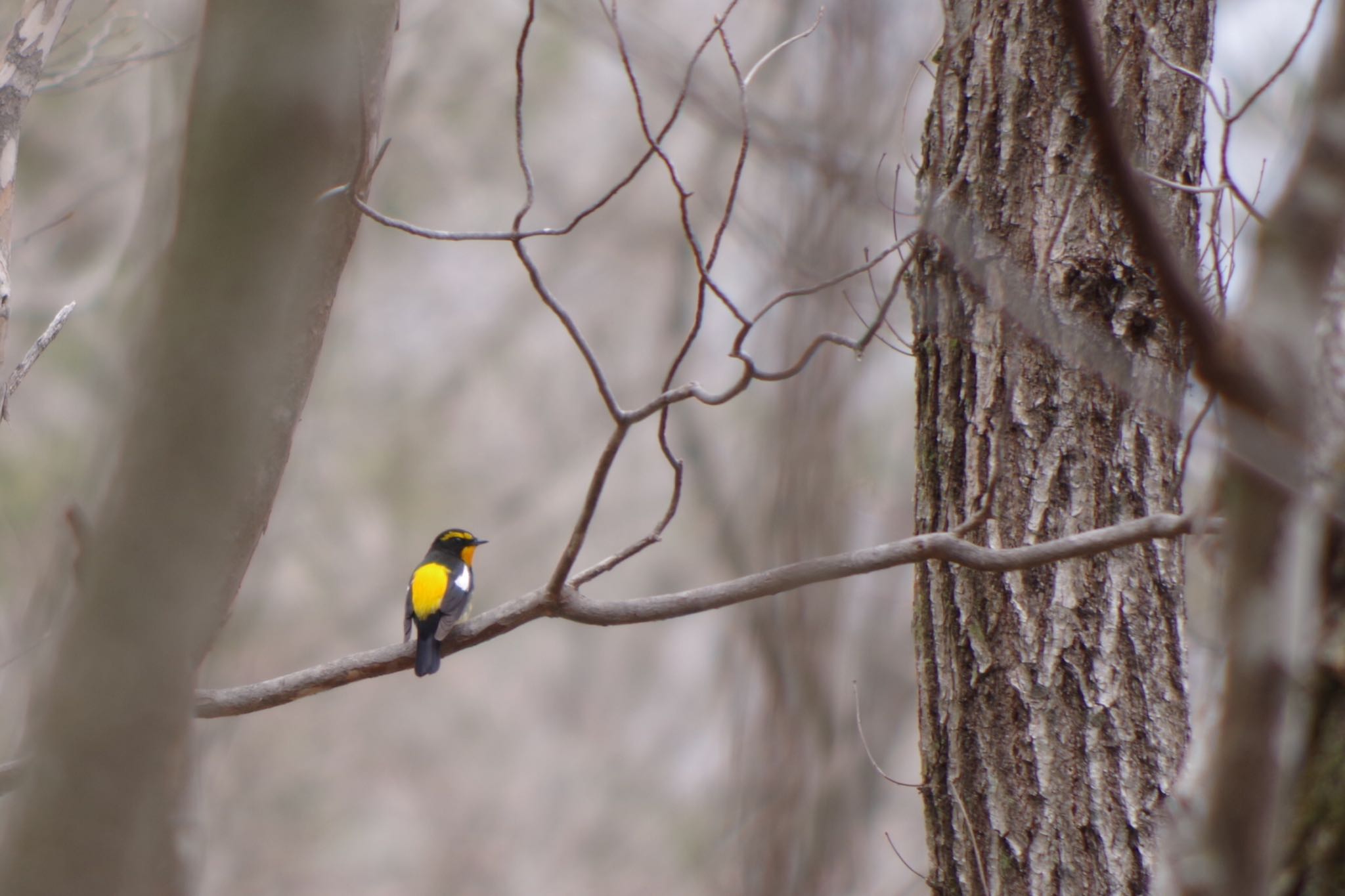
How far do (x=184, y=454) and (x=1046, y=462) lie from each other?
2329mm

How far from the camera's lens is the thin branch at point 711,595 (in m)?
2.38

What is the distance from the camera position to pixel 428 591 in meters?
5.08

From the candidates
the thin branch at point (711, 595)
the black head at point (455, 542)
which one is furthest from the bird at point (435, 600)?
the thin branch at point (711, 595)

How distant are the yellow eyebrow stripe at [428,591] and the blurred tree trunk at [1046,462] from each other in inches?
101

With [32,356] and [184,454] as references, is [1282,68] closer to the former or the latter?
[184,454]

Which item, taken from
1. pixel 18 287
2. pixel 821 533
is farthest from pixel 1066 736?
pixel 18 287

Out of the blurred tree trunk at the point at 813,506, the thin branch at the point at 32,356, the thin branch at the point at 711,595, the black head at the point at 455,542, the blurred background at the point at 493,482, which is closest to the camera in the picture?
the thin branch at the point at 711,595

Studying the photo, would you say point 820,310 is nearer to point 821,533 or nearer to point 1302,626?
point 821,533

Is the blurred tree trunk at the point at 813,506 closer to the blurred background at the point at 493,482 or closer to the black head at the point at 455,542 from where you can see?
the black head at the point at 455,542

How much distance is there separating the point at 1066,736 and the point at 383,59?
106 inches

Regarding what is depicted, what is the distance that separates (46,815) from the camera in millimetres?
1417

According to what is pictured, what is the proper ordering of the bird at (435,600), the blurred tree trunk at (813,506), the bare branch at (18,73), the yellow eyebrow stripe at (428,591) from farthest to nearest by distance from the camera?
the yellow eyebrow stripe at (428,591) < the bird at (435,600) < the blurred tree trunk at (813,506) < the bare branch at (18,73)

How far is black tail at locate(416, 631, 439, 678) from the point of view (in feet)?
11.2

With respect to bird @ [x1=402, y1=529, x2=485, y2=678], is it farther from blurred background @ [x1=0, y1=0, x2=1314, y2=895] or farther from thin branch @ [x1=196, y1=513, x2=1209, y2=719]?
blurred background @ [x1=0, y1=0, x2=1314, y2=895]
